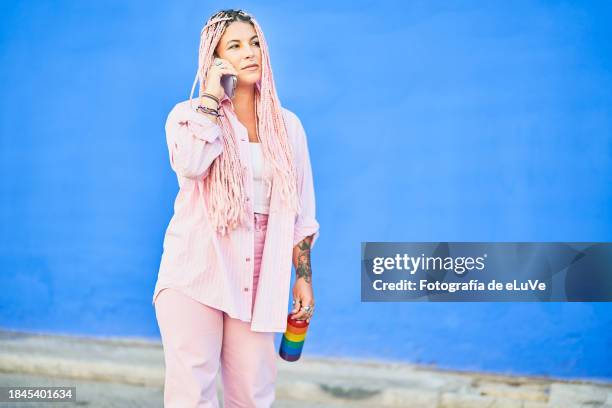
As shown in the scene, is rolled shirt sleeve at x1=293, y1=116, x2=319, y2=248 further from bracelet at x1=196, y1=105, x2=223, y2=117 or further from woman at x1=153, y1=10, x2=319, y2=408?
bracelet at x1=196, y1=105, x2=223, y2=117

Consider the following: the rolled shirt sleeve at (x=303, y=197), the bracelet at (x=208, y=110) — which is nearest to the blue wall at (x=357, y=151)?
the rolled shirt sleeve at (x=303, y=197)

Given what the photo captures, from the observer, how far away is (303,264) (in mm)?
2889

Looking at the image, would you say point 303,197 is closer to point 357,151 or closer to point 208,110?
point 208,110

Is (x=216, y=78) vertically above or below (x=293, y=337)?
above

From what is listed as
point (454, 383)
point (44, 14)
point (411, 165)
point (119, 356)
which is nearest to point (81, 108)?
point (44, 14)

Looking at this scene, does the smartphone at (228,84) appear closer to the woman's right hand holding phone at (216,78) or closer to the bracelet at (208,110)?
the woman's right hand holding phone at (216,78)

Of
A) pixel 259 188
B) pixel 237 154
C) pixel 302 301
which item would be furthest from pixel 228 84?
pixel 302 301

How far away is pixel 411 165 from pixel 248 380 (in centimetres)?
222

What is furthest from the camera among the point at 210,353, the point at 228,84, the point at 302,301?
the point at 302,301

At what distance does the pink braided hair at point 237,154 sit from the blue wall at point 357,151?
1952 millimetres

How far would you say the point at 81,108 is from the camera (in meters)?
5.07

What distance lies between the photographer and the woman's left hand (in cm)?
285

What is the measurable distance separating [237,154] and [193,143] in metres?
0.21

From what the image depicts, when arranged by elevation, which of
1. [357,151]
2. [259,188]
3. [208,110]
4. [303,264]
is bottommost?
[303,264]
